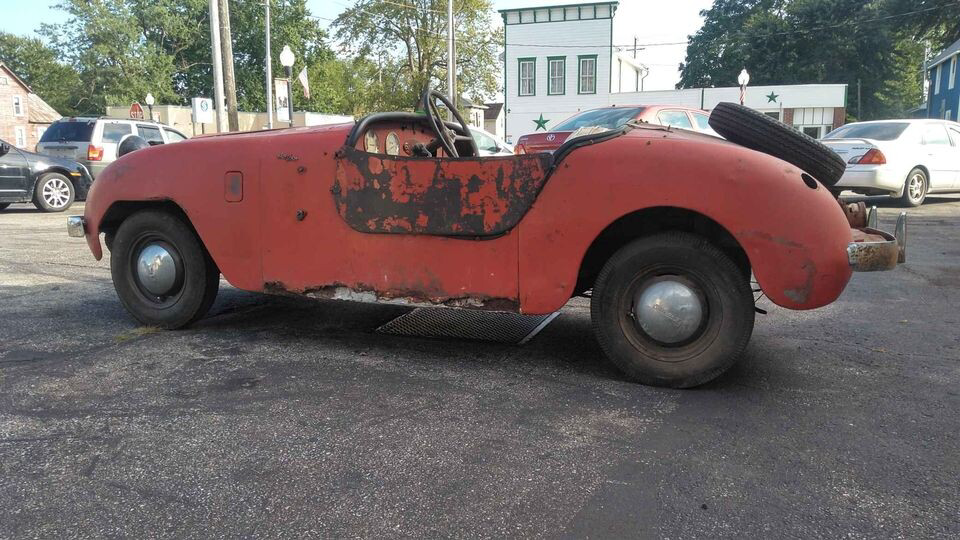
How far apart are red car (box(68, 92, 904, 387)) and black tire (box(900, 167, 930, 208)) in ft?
30.4

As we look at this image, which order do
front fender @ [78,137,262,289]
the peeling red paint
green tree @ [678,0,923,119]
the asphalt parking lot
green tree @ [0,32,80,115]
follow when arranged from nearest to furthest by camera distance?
the asphalt parking lot
the peeling red paint
front fender @ [78,137,262,289]
green tree @ [678,0,923,119]
green tree @ [0,32,80,115]

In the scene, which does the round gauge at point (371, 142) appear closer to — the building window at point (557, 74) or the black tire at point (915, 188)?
the black tire at point (915, 188)

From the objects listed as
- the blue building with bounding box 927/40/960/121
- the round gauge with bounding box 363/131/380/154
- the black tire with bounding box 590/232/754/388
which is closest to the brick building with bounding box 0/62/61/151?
the round gauge with bounding box 363/131/380/154

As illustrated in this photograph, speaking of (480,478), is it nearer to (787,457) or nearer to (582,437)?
(582,437)

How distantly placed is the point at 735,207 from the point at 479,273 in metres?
1.31

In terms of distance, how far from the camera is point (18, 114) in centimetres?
5088

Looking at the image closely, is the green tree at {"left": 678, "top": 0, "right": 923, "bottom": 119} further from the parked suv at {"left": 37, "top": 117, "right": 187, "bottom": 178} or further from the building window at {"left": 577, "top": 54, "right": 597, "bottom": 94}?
the parked suv at {"left": 37, "top": 117, "right": 187, "bottom": 178}

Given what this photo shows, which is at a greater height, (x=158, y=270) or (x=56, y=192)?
(x=56, y=192)

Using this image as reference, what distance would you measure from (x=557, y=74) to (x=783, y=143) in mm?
32497

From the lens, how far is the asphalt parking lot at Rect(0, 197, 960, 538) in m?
2.19

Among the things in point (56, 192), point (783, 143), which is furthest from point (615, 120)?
point (56, 192)

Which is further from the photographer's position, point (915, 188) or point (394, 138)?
point (915, 188)

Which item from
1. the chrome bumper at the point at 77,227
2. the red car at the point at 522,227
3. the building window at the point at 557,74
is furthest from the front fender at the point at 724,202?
the building window at the point at 557,74

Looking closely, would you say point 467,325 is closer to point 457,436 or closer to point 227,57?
point 457,436
